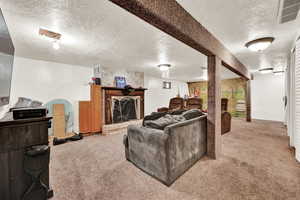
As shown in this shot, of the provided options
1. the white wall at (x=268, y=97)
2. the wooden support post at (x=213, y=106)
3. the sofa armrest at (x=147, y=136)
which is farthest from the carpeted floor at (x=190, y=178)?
the white wall at (x=268, y=97)

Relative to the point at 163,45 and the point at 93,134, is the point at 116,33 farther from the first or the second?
the point at 93,134

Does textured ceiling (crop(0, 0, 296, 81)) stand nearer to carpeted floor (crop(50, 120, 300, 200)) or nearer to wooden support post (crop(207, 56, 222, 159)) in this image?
wooden support post (crop(207, 56, 222, 159))

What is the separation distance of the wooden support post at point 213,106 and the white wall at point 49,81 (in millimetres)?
4024

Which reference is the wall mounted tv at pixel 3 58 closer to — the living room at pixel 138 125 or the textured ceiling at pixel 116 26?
the living room at pixel 138 125

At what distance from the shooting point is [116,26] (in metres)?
1.96

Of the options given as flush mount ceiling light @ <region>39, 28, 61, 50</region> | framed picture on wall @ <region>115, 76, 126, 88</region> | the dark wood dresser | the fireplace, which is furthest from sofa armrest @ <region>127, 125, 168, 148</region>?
framed picture on wall @ <region>115, 76, 126, 88</region>

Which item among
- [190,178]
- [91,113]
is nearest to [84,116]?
[91,113]

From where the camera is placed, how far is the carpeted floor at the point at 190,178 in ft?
5.06

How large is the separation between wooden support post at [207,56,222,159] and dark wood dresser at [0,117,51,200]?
9.12 feet

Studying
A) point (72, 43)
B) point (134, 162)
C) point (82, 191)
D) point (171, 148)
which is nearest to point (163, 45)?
point (72, 43)

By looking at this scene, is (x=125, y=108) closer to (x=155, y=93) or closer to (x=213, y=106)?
(x=155, y=93)

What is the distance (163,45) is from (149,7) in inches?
63.8

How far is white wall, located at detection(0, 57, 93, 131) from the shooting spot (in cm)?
334

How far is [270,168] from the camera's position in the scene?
2.07 meters
